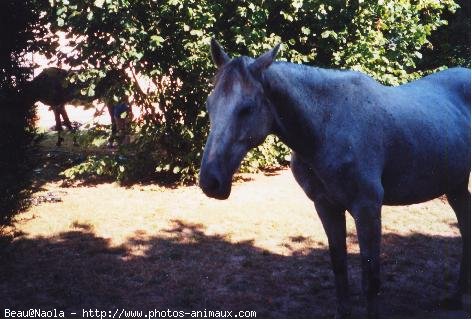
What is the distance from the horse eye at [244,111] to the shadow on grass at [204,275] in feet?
7.18

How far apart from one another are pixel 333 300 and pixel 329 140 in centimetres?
201

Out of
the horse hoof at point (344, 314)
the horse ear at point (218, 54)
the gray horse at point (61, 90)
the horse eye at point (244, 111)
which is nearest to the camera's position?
the horse eye at point (244, 111)

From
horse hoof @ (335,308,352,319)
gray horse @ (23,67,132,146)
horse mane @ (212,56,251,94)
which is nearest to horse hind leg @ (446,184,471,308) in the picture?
horse hoof @ (335,308,352,319)

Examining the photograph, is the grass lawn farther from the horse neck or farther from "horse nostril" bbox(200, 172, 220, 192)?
"horse nostril" bbox(200, 172, 220, 192)

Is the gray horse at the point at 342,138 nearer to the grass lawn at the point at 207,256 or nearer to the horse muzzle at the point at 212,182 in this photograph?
the horse muzzle at the point at 212,182

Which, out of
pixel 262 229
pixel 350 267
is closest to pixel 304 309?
pixel 350 267

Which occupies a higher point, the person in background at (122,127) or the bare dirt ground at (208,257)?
the person in background at (122,127)

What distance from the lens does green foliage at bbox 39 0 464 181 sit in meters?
7.54

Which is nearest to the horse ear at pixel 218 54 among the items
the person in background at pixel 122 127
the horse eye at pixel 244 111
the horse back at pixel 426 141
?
the horse eye at pixel 244 111

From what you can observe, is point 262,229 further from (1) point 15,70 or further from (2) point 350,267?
(1) point 15,70

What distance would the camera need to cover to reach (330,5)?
8.18m

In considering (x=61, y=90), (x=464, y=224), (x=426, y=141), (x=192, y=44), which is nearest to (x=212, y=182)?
(x=426, y=141)

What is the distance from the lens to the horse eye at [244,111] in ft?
8.11

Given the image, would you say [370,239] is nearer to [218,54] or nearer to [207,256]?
[218,54]
